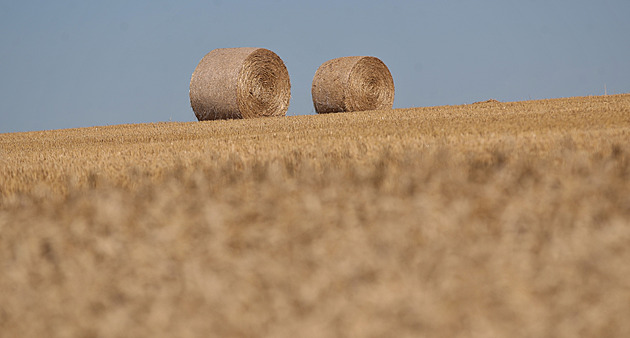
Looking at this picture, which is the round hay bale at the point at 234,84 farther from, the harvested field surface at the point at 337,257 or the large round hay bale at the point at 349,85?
the harvested field surface at the point at 337,257

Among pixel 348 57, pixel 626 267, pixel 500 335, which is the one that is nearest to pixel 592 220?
pixel 626 267

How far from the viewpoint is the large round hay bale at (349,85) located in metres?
10.2

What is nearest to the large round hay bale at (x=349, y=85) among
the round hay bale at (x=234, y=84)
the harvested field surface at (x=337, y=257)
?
the round hay bale at (x=234, y=84)

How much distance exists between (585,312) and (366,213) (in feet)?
1.77

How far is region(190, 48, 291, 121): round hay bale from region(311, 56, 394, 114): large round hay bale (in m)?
0.95

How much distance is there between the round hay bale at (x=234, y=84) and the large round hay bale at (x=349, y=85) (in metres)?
0.95

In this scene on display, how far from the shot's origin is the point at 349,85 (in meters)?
10.1

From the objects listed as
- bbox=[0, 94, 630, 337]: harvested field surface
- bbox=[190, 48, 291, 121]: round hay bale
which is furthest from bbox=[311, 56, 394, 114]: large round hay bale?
bbox=[0, 94, 630, 337]: harvested field surface

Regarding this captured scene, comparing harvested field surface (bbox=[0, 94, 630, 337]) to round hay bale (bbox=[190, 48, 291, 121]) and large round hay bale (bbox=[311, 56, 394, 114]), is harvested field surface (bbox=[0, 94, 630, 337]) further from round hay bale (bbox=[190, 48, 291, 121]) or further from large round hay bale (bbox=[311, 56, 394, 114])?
large round hay bale (bbox=[311, 56, 394, 114])

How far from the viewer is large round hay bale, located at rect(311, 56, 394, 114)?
1020 centimetres

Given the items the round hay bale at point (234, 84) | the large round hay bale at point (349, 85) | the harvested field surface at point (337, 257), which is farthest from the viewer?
the large round hay bale at point (349, 85)

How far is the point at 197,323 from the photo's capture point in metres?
1.21

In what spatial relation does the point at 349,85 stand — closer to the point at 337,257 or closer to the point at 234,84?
→ the point at 234,84

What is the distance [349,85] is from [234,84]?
2.12m
